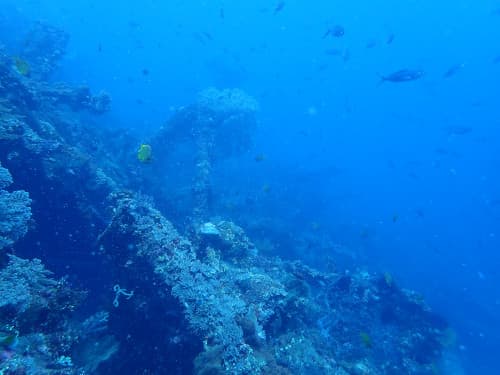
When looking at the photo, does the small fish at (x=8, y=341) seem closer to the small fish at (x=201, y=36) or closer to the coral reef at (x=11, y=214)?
the coral reef at (x=11, y=214)

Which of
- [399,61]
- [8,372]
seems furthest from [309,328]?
[399,61]

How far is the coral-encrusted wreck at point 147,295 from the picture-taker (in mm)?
4742

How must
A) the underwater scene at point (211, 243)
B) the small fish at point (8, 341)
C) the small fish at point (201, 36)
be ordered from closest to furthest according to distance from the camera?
1. the small fish at point (8, 341)
2. the underwater scene at point (211, 243)
3. the small fish at point (201, 36)

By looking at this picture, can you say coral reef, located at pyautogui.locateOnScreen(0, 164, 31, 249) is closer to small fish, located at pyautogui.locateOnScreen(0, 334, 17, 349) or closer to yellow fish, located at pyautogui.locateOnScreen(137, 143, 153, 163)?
small fish, located at pyautogui.locateOnScreen(0, 334, 17, 349)

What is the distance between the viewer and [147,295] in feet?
17.2

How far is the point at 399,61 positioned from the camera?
128 m

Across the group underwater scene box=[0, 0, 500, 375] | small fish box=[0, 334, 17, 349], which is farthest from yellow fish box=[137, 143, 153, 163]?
small fish box=[0, 334, 17, 349]

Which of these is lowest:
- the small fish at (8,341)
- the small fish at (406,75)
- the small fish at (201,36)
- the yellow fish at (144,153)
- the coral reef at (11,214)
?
the small fish at (8,341)

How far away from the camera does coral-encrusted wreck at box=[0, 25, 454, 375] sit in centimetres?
474

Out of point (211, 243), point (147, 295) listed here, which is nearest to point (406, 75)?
point (211, 243)

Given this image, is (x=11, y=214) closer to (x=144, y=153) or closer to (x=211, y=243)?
(x=144, y=153)

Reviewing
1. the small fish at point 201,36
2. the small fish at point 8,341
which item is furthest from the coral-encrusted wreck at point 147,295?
the small fish at point 201,36

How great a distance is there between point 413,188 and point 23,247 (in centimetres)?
6069

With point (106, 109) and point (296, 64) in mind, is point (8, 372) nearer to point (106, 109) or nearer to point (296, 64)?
point (106, 109)
